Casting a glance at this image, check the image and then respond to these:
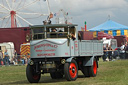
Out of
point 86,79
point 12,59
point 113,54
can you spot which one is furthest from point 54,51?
point 113,54

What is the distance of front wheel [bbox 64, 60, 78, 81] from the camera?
15.0 meters

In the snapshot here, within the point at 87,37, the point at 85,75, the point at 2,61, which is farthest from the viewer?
the point at 87,37

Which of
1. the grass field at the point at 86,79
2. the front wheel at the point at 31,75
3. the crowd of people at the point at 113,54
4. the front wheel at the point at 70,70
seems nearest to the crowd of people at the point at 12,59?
the crowd of people at the point at 113,54

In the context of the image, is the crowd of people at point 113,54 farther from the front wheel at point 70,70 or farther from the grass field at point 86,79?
the front wheel at point 70,70

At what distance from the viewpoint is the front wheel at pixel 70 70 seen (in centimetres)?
1496

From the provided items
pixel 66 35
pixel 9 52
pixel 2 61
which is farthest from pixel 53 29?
pixel 9 52

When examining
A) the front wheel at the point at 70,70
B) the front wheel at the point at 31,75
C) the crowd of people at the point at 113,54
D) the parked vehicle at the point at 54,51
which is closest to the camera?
the front wheel at the point at 70,70

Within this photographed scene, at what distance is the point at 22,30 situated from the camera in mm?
36406

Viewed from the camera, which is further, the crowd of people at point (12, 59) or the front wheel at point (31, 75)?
the crowd of people at point (12, 59)

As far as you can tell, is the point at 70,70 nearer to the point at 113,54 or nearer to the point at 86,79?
the point at 86,79

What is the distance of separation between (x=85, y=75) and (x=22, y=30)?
64.2 feet

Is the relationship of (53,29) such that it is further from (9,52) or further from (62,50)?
(9,52)

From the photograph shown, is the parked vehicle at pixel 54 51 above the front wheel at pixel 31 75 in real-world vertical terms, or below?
above

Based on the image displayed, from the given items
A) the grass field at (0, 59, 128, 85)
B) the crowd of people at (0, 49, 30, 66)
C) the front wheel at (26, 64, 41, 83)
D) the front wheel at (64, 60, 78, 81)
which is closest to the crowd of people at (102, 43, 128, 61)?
the crowd of people at (0, 49, 30, 66)
